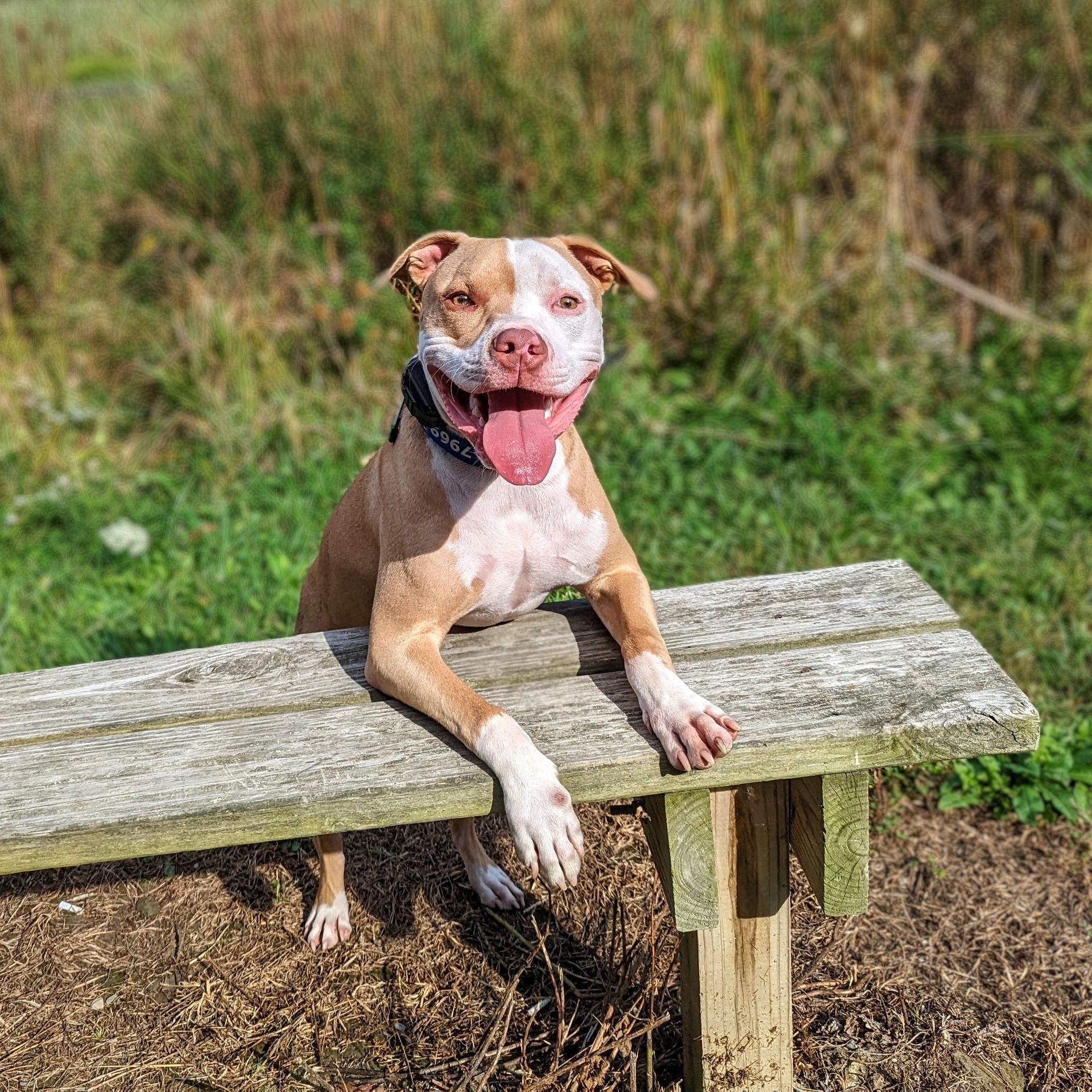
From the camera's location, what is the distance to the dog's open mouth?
2.15 metres

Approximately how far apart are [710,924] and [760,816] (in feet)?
0.74

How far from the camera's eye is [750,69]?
536 centimetres

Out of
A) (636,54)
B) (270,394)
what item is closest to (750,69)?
(636,54)

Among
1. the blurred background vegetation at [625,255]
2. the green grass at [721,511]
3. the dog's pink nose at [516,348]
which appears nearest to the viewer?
the dog's pink nose at [516,348]

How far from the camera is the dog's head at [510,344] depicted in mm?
2121

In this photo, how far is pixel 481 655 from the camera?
8.02ft

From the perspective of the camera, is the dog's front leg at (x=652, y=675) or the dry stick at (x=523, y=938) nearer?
the dog's front leg at (x=652, y=675)

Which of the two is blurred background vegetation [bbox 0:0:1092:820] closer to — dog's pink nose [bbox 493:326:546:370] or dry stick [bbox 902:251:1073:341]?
dry stick [bbox 902:251:1073:341]

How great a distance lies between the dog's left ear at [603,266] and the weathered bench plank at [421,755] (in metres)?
0.83

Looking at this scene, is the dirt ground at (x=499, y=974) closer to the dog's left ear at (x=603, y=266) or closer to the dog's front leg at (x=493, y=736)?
the dog's front leg at (x=493, y=736)

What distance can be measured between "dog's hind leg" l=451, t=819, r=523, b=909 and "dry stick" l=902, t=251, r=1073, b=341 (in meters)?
3.49

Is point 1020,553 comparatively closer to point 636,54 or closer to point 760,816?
point 760,816

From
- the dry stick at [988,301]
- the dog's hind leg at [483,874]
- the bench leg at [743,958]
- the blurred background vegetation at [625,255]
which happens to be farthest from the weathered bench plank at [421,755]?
the dry stick at [988,301]

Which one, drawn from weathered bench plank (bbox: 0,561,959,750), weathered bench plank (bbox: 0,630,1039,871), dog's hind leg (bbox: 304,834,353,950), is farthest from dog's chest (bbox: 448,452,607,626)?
dog's hind leg (bbox: 304,834,353,950)
